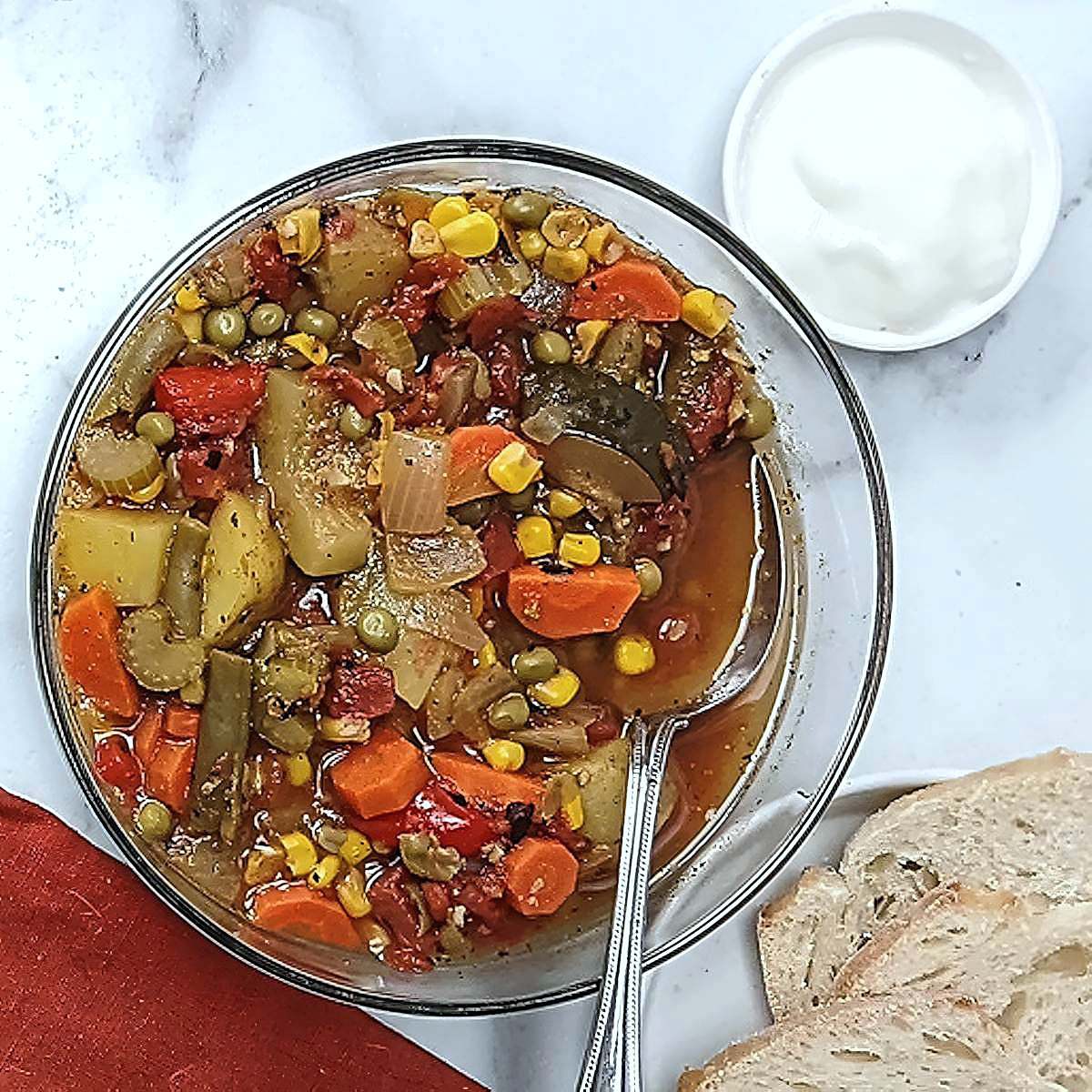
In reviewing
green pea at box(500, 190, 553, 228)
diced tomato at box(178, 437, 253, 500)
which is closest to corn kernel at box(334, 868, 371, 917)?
diced tomato at box(178, 437, 253, 500)

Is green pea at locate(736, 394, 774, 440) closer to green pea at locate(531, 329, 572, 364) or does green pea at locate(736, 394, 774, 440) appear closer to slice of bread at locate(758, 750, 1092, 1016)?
green pea at locate(531, 329, 572, 364)

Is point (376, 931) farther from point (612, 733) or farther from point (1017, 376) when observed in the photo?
point (1017, 376)

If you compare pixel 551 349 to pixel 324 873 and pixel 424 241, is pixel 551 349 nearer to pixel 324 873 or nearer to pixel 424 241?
pixel 424 241

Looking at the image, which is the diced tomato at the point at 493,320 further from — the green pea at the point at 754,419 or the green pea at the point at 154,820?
the green pea at the point at 154,820

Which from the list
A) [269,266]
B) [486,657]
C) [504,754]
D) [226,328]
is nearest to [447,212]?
[269,266]

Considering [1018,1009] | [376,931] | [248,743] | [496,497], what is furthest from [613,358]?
[1018,1009]
